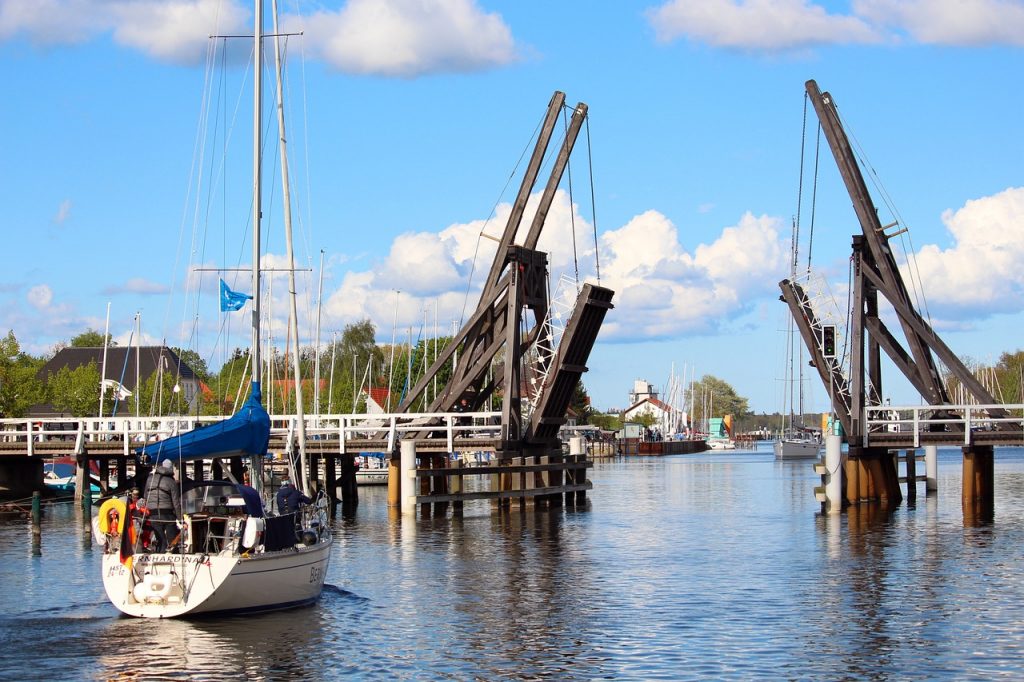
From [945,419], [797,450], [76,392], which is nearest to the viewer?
[945,419]

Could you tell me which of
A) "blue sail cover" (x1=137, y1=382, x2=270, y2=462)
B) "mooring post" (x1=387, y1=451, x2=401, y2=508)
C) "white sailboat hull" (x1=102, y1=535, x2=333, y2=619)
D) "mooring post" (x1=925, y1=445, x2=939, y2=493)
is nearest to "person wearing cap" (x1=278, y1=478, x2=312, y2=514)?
"blue sail cover" (x1=137, y1=382, x2=270, y2=462)

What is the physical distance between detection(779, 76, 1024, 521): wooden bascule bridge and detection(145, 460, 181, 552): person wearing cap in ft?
67.1

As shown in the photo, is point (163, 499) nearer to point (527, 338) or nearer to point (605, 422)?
point (527, 338)

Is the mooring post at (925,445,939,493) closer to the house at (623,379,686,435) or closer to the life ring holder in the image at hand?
the life ring holder

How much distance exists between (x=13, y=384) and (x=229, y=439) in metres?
50.5

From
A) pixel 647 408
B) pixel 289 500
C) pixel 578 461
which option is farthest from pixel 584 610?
pixel 647 408

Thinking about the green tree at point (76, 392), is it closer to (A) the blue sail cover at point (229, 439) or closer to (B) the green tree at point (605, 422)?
(B) the green tree at point (605, 422)

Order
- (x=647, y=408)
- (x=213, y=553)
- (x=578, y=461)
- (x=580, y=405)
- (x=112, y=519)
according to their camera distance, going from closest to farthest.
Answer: (x=112, y=519) < (x=213, y=553) < (x=578, y=461) < (x=580, y=405) < (x=647, y=408)

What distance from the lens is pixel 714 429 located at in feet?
589

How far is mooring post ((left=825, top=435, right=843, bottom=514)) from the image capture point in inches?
1417

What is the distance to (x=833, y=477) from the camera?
3631 centimetres

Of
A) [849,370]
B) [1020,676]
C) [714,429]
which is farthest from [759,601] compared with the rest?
[714,429]

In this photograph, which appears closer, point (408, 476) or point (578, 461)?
point (408, 476)

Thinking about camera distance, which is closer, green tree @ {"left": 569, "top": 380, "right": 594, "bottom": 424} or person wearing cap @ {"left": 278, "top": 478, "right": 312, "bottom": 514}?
person wearing cap @ {"left": 278, "top": 478, "right": 312, "bottom": 514}
